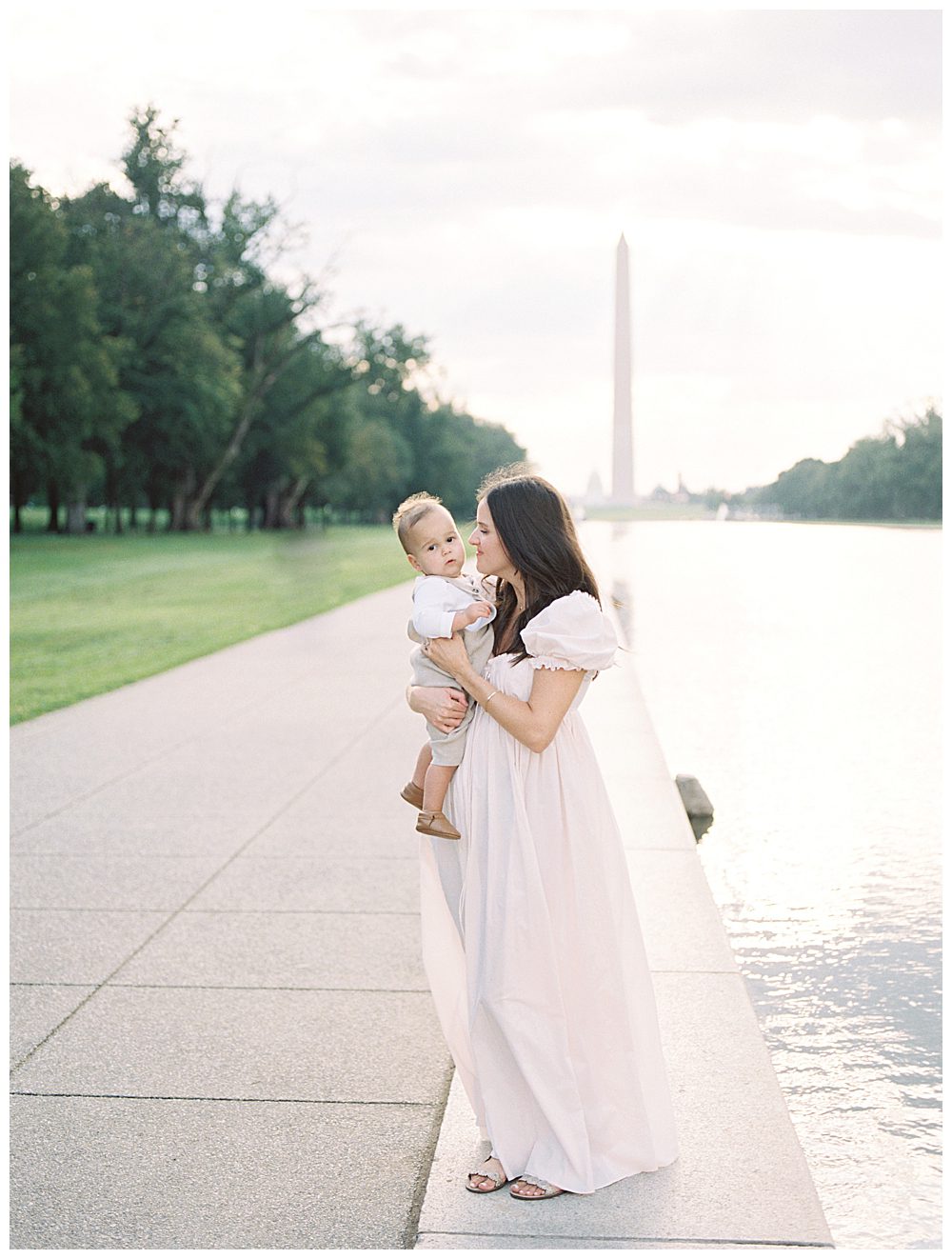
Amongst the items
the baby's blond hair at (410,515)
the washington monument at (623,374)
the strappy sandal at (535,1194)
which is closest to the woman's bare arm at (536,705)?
the baby's blond hair at (410,515)

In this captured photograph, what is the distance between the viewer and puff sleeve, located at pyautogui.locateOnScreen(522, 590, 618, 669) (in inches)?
134

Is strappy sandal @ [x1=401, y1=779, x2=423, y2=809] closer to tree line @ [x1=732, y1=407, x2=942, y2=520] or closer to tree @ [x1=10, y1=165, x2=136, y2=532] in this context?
tree @ [x1=10, y1=165, x2=136, y2=532]

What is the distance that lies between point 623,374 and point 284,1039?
142ft

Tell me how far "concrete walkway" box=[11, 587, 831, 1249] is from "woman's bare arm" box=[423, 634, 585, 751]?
3.82 ft

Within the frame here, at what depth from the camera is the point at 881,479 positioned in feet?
313

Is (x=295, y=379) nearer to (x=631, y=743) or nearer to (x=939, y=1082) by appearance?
(x=631, y=743)

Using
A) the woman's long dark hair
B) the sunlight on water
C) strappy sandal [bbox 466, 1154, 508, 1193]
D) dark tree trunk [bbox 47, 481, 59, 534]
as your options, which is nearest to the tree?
dark tree trunk [bbox 47, 481, 59, 534]

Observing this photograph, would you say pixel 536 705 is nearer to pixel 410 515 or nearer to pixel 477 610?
pixel 477 610

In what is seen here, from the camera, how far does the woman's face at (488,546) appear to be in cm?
349

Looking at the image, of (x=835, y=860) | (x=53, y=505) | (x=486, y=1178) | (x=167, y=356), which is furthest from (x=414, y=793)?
(x=53, y=505)

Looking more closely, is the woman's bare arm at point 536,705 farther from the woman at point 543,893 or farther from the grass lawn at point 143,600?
the grass lawn at point 143,600

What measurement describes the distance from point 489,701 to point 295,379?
2986 inches

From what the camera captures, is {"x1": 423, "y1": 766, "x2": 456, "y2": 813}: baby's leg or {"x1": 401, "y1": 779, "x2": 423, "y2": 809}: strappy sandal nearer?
{"x1": 423, "y1": 766, "x2": 456, "y2": 813}: baby's leg

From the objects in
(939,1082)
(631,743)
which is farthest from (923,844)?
(939,1082)
